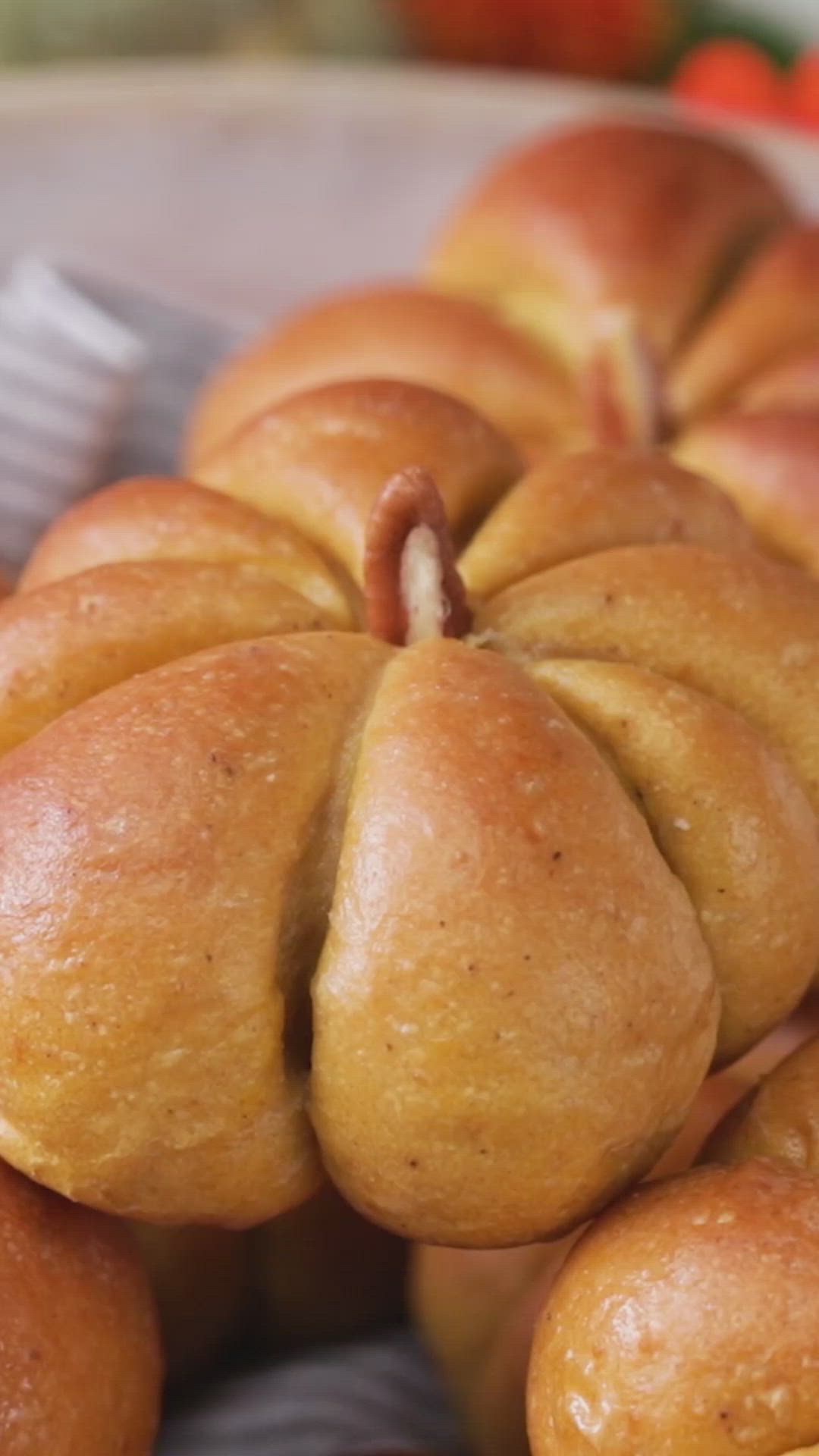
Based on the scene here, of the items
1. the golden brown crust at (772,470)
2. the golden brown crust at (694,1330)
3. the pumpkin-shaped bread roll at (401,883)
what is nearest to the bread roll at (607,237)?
the golden brown crust at (772,470)

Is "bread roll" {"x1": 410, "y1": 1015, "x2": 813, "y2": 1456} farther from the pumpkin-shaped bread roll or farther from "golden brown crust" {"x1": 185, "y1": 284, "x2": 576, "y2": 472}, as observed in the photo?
"golden brown crust" {"x1": 185, "y1": 284, "x2": 576, "y2": 472}

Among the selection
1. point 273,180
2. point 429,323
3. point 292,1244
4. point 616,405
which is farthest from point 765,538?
point 273,180

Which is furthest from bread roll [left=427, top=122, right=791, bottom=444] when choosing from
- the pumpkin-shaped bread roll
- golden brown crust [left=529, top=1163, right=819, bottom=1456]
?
golden brown crust [left=529, top=1163, right=819, bottom=1456]

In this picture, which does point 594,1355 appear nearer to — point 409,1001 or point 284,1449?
point 409,1001

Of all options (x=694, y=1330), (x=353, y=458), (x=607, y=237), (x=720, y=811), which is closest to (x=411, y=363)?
(x=607, y=237)

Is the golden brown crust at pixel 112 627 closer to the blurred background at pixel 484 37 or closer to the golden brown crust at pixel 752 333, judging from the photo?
the golden brown crust at pixel 752 333
